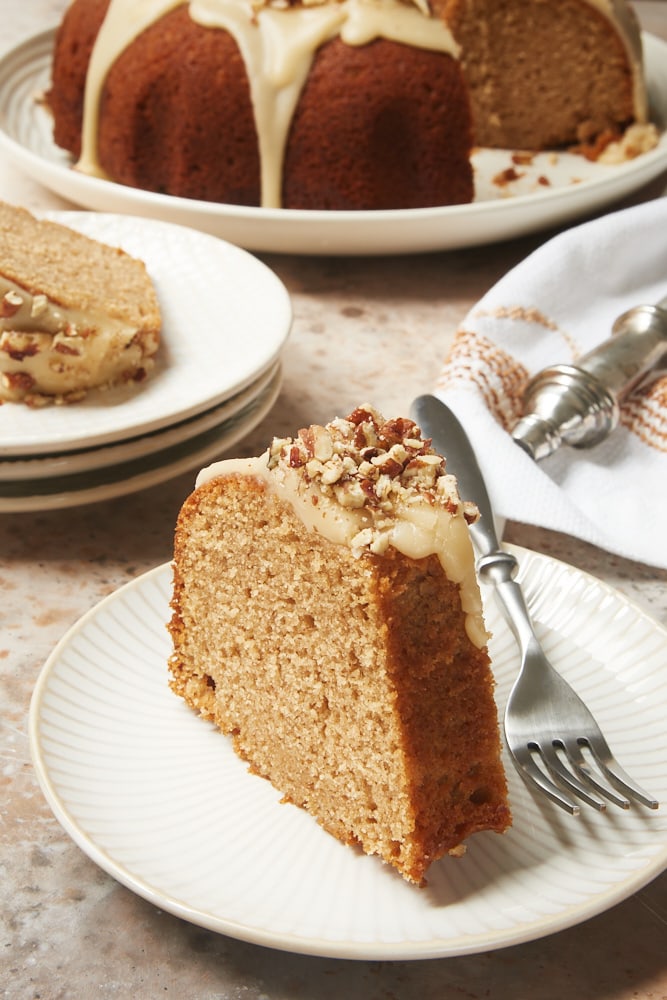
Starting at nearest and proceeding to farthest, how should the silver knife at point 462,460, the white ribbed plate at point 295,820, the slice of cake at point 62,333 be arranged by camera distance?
the white ribbed plate at point 295,820, the silver knife at point 462,460, the slice of cake at point 62,333

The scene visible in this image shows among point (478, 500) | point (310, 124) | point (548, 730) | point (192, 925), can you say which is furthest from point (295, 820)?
point (310, 124)

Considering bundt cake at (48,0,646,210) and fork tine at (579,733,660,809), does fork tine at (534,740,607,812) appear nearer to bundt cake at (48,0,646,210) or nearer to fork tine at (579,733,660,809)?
fork tine at (579,733,660,809)

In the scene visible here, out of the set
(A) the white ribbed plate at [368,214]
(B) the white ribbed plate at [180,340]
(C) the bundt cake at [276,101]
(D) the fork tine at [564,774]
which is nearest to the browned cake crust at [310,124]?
(C) the bundt cake at [276,101]

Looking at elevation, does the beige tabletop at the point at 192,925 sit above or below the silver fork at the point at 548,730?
below

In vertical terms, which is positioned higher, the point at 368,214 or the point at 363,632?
the point at 363,632

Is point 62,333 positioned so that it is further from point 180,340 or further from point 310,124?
point 310,124

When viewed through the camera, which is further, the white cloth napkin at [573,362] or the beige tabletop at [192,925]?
the white cloth napkin at [573,362]

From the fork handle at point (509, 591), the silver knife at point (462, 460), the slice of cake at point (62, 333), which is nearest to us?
the fork handle at point (509, 591)

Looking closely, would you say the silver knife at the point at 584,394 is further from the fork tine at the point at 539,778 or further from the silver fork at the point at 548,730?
the fork tine at the point at 539,778
